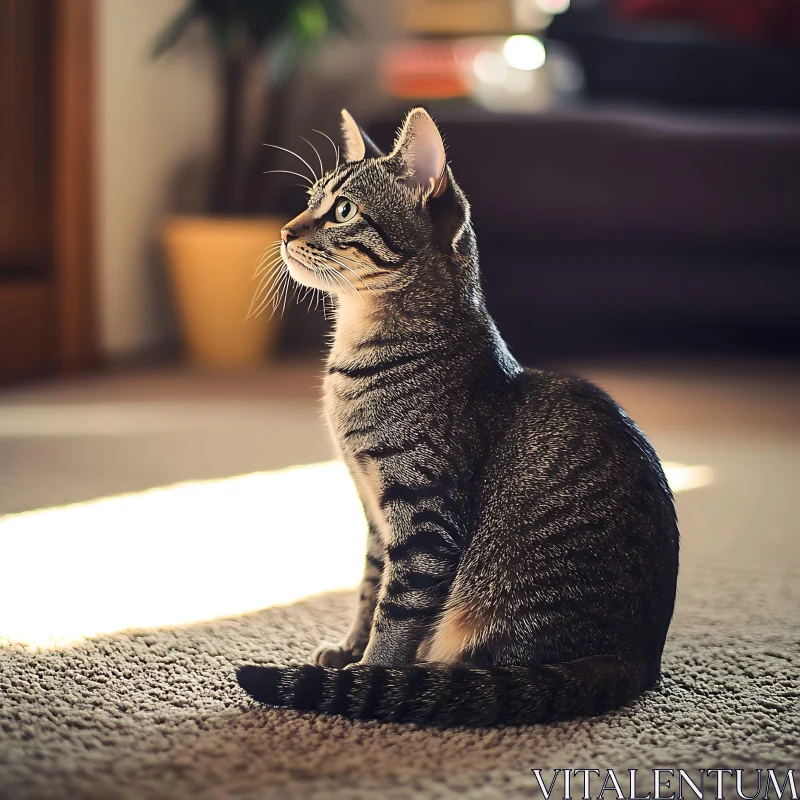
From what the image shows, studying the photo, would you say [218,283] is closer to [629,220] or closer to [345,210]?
[629,220]

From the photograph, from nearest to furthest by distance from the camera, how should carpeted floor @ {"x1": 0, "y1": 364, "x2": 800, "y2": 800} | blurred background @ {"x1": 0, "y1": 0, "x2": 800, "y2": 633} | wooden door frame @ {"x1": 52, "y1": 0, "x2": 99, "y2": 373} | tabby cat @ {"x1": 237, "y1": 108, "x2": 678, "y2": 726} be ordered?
1. carpeted floor @ {"x1": 0, "y1": 364, "x2": 800, "y2": 800}
2. tabby cat @ {"x1": 237, "y1": 108, "x2": 678, "y2": 726}
3. blurred background @ {"x1": 0, "y1": 0, "x2": 800, "y2": 633}
4. wooden door frame @ {"x1": 52, "y1": 0, "x2": 99, "y2": 373}

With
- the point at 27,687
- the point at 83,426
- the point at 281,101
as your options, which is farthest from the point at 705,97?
the point at 27,687

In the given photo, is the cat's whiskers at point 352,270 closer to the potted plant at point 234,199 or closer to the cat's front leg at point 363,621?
the cat's front leg at point 363,621

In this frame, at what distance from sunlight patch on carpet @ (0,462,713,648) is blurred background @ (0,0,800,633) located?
39 cm

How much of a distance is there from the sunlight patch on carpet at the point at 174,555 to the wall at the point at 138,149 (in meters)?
1.57

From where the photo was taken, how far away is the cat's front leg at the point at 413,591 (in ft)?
3.14

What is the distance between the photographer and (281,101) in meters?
3.38

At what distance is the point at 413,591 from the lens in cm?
97

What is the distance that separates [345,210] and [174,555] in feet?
1.94

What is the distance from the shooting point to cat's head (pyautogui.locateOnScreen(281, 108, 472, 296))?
40.5 inches

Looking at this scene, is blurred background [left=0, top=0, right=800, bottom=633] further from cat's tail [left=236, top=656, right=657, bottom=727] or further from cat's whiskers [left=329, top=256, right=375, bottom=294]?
cat's tail [left=236, top=656, right=657, bottom=727]

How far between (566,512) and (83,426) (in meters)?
1.55

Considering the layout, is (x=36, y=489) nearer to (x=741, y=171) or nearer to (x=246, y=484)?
(x=246, y=484)

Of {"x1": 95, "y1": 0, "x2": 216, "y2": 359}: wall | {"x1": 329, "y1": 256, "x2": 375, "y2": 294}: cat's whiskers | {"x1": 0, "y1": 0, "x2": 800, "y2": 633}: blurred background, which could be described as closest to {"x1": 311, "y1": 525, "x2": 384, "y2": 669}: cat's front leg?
{"x1": 329, "y1": 256, "x2": 375, "y2": 294}: cat's whiskers
